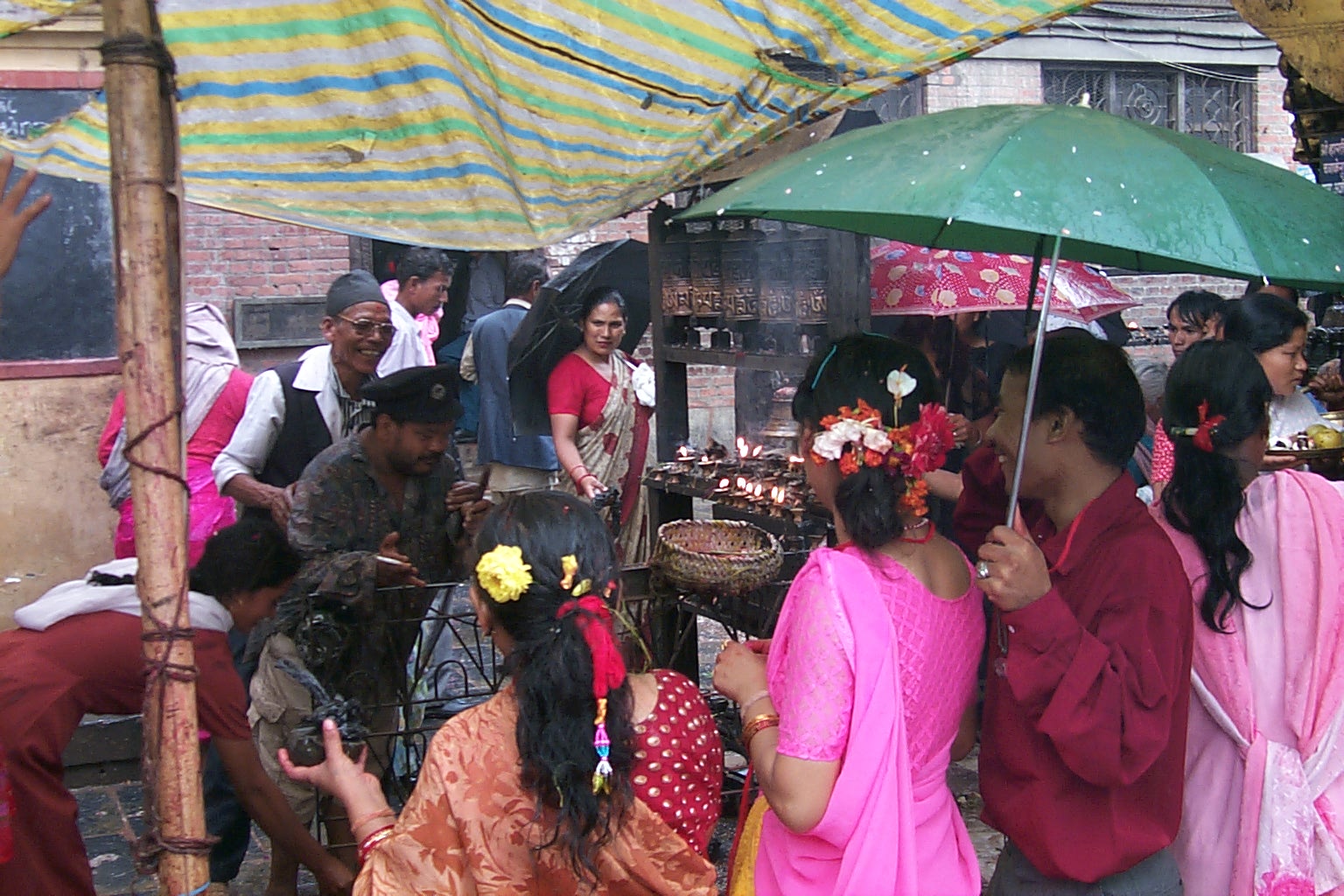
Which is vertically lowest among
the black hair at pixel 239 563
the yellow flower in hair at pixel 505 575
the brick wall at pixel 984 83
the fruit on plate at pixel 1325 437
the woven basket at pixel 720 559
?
the woven basket at pixel 720 559

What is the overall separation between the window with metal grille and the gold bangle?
10516 millimetres

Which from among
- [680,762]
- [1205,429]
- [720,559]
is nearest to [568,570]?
[680,762]

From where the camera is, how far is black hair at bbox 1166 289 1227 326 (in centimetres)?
576

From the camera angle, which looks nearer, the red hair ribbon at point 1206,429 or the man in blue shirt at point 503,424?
the red hair ribbon at point 1206,429

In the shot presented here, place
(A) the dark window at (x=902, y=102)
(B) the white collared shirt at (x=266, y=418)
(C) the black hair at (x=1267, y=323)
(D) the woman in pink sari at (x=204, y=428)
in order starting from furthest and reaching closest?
(A) the dark window at (x=902, y=102) → (D) the woman in pink sari at (x=204, y=428) → (B) the white collared shirt at (x=266, y=418) → (C) the black hair at (x=1267, y=323)

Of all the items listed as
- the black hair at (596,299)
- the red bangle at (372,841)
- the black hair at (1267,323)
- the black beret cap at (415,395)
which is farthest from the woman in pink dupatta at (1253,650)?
the black hair at (596,299)

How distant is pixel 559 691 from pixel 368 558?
6.19ft

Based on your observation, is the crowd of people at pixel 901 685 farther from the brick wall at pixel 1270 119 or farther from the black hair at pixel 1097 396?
the brick wall at pixel 1270 119

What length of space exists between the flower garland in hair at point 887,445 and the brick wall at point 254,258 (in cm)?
708

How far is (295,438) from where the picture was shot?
16.5 ft

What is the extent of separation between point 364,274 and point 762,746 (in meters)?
3.30

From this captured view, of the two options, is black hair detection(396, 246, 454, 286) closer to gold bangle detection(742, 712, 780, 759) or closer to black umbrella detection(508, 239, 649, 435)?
black umbrella detection(508, 239, 649, 435)

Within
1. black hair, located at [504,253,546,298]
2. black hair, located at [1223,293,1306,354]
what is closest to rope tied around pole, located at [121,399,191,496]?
black hair, located at [1223,293,1306,354]

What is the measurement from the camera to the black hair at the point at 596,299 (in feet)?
21.6
